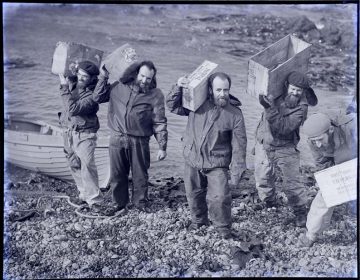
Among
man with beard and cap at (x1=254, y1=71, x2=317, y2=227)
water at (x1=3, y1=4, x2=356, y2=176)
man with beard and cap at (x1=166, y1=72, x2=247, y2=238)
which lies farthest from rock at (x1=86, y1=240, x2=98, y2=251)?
man with beard and cap at (x1=254, y1=71, x2=317, y2=227)

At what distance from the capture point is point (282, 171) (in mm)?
6141

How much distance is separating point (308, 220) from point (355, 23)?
6.27 feet

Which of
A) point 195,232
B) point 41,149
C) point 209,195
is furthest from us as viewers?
point 41,149

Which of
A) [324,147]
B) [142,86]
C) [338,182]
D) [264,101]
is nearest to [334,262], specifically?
[338,182]

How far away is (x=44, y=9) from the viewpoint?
6281 millimetres

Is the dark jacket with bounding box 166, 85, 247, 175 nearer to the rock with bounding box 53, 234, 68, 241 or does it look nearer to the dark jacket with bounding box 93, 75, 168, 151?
the dark jacket with bounding box 93, 75, 168, 151

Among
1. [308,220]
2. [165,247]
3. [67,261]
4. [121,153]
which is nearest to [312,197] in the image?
[308,220]

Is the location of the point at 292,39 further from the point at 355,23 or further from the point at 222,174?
the point at 222,174

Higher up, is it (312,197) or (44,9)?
(44,9)

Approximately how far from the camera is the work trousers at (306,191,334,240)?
19.9 feet

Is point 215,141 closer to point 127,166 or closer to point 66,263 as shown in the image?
point 127,166

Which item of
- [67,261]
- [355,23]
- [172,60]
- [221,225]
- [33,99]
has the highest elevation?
[355,23]

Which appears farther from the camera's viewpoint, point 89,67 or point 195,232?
point 195,232

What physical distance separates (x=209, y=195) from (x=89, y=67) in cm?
160
